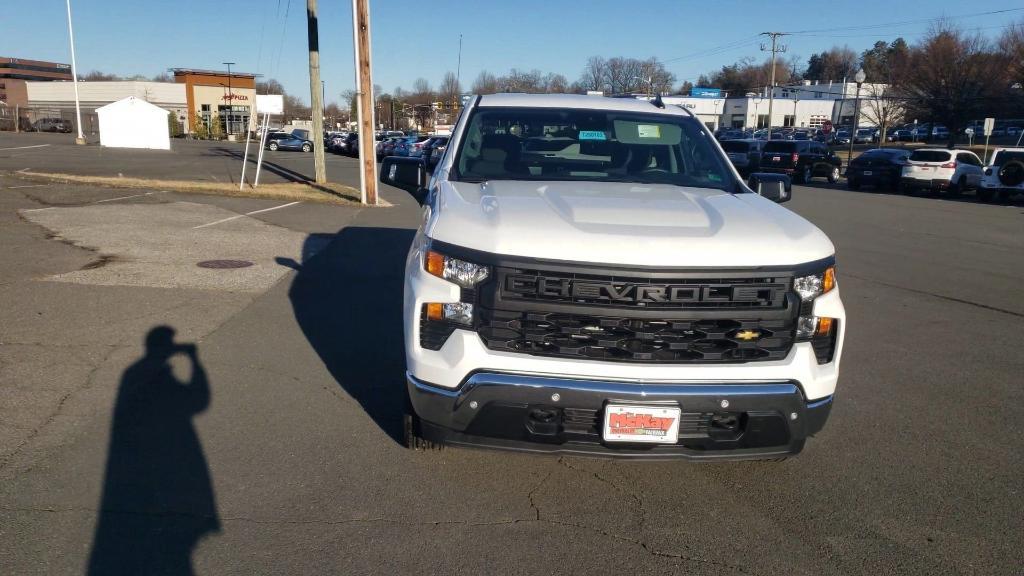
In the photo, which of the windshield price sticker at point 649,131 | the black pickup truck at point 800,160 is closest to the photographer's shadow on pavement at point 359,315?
the windshield price sticker at point 649,131

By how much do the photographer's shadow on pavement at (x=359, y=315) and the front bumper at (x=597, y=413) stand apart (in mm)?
1153

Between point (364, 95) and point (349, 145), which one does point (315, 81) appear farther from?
point (349, 145)

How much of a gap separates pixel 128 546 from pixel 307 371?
251cm

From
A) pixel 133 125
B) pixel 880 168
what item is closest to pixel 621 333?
pixel 880 168

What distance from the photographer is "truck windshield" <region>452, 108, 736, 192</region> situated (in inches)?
193

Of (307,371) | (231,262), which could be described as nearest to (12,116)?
(231,262)

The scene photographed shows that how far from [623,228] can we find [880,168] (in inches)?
1089

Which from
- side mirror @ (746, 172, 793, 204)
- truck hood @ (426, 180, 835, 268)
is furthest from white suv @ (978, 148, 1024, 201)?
truck hood @ (426, 180, 835, 268)

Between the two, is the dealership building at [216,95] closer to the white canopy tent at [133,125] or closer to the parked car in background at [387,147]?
the white canopy tent at [133,125]

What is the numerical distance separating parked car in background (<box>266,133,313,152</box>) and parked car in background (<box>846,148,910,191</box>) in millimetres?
36288

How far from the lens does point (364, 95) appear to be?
18.7 meters

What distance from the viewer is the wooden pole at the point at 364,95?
58.5 feet

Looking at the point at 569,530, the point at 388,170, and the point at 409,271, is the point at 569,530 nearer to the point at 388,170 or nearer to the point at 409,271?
the point at 409,271

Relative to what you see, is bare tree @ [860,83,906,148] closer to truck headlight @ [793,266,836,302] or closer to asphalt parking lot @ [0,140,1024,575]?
asphalt parking lot @ [0,140,1024,575]
